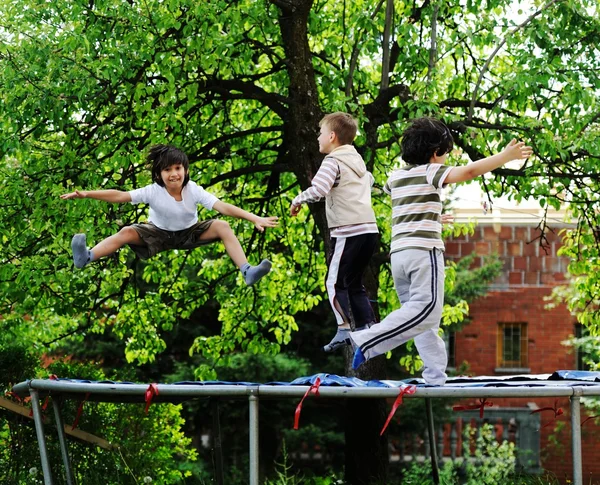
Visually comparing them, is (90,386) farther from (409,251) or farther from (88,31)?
(88,31)

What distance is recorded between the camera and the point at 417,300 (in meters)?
5.75

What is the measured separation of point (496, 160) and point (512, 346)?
16087 mm

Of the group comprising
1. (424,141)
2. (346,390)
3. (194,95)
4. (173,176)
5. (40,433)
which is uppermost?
(194,95)

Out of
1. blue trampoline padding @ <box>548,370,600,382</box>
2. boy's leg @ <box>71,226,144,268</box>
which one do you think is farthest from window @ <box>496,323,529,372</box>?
boy's leg @ <box>71,226,144,268</box>

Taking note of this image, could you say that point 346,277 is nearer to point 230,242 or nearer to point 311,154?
point 230,242

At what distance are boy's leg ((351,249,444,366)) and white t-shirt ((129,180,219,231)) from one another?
4.75ft

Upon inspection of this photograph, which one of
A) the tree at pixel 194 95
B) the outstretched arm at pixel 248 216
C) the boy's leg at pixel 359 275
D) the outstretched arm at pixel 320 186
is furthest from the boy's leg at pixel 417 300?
the tree at pixel 194 95

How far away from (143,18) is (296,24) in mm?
1499

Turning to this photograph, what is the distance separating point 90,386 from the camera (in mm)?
6102

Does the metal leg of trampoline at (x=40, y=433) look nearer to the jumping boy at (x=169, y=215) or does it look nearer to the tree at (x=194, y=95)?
the jumping boy at (x=169, y=215)

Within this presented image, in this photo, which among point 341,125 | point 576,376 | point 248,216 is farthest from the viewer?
point 576,376

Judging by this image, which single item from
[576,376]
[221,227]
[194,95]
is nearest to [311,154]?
[194,95]

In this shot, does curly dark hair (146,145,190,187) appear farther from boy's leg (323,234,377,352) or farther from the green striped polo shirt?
the green striped polo shirt

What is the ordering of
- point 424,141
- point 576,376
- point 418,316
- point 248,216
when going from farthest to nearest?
point 576,376 < point 248,216 < point 424,141 < point 418,316
